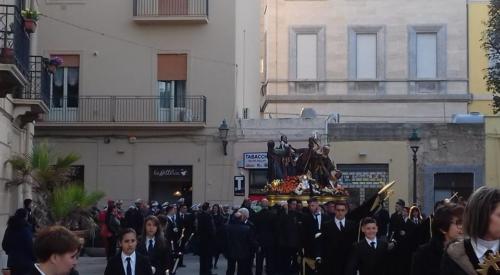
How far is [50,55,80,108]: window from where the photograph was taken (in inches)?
1384

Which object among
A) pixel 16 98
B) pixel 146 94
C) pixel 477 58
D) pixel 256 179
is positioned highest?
pixel 477 58

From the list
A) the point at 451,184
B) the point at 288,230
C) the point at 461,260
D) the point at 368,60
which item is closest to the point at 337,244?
the point at 288,230

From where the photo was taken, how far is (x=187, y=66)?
35.1 metres

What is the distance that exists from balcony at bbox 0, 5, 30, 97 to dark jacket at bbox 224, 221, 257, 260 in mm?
5505

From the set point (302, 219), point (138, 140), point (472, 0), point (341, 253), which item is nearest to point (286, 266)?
point (302, 219)

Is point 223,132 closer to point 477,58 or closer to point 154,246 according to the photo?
point 477,58

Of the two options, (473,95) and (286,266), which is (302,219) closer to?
(286,266)

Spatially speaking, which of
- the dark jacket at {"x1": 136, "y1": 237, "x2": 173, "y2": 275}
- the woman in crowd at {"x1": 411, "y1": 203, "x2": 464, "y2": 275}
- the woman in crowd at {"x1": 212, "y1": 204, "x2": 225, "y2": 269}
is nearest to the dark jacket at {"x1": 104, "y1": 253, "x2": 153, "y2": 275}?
the dark jacket at {"x1": 136, "y1": 237, "x2": 173, "y2": 275}

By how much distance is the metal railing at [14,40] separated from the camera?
16.8 metres

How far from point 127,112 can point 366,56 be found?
1673cm

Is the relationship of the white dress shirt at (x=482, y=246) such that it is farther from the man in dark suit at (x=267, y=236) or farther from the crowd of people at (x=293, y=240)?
the man in dark suit at (x=267, y=236)

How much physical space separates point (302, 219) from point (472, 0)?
99.8ft

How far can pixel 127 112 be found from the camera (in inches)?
1363

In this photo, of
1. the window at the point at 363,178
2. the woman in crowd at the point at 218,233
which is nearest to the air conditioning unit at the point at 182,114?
the window at the point at 363,178
